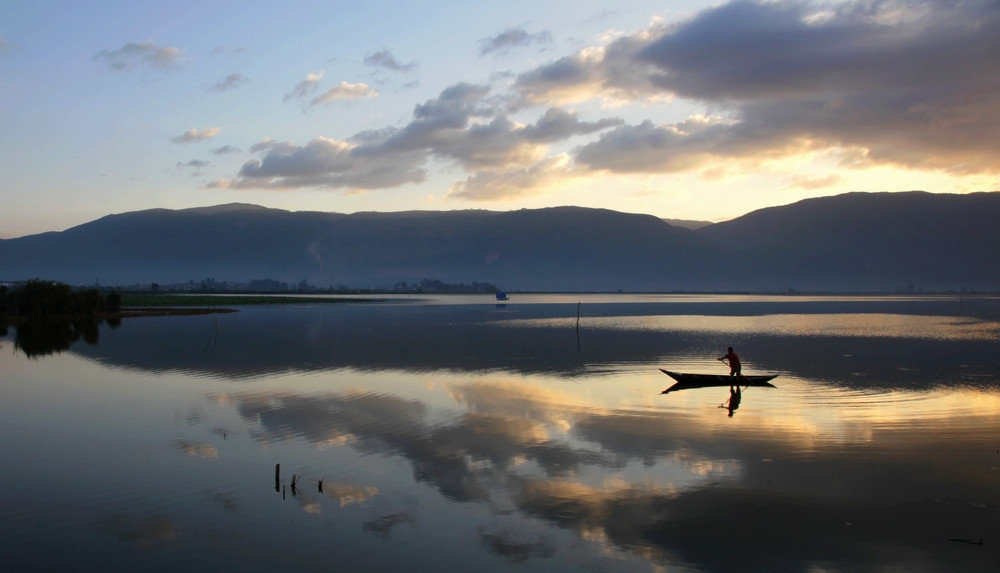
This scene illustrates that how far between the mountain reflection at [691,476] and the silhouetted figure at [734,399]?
258 cm

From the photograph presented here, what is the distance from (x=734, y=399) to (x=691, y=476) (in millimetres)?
12580

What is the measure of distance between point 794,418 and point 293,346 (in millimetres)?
36075

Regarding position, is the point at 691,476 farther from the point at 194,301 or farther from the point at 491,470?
the point at 194,301

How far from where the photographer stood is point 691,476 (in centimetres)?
1636

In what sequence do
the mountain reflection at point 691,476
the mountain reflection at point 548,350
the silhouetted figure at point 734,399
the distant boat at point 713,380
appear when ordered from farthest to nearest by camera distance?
the mountain reflection at point 548,350
the distant boat at point 713,380
the silhouetted figure at point 734,399
the mountain reflection at point 691,476

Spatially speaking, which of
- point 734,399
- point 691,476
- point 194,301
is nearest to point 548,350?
point 734,399

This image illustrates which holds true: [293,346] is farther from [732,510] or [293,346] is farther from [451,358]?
[732,510]

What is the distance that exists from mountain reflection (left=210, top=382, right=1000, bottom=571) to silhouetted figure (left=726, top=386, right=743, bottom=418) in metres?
2.58

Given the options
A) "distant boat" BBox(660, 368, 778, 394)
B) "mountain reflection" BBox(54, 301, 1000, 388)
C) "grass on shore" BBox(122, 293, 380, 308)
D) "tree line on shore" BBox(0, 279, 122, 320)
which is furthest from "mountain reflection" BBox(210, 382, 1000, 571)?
"grass on shore" BBox(122, 293, 380, 308)

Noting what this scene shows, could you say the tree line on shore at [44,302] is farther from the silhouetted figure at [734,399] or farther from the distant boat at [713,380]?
the silhouetted figure at [734,399]

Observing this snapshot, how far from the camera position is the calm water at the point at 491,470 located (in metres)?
12.1

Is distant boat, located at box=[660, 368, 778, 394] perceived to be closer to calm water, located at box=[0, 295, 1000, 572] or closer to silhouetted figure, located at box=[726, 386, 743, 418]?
silhouetted figure, located at box=[726, 386, 743, 418]

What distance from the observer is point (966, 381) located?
32375 mm

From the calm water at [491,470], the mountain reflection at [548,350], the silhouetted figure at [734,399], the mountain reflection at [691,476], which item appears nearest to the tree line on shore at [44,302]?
the mountain reflection at [548,350]
